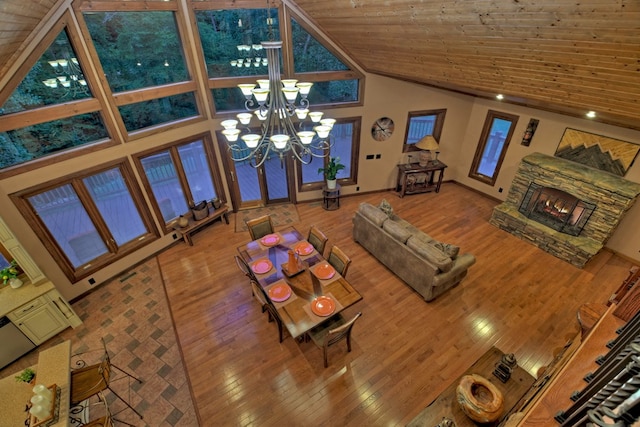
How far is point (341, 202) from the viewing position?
808 centimetres

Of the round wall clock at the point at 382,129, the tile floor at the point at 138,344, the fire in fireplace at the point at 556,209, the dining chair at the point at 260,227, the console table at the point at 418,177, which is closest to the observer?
the tile floor at the point at 138,344

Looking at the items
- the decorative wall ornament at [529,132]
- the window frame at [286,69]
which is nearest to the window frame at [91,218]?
the window frame at [286,69]

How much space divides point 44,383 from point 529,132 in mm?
9750

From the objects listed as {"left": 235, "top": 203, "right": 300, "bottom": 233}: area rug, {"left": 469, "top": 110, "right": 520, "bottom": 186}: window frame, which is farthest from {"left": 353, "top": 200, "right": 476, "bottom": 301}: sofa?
{"left": 469, "top": 110, "right": 520, "bottom": 186}: window frame

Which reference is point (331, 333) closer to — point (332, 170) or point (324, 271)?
point (324, 271)

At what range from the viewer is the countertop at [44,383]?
300cm

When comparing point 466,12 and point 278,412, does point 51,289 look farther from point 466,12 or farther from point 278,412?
point 466,12

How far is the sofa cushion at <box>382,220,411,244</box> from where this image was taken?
17.1 ft

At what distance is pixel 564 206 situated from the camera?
241 inches

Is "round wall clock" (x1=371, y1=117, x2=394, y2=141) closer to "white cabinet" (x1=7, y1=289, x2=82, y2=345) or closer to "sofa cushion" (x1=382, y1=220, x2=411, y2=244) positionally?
"sofa cushion" (x1=382, y1=220, x2=411, y2=244)

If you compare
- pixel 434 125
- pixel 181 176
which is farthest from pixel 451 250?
pixel 181 176

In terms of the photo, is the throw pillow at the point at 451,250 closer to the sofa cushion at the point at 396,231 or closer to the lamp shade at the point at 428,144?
the sofa cushion at the point at 396,231

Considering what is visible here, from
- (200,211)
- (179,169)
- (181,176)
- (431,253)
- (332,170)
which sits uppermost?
(179,169)

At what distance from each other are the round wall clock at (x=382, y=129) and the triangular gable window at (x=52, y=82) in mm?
6054
